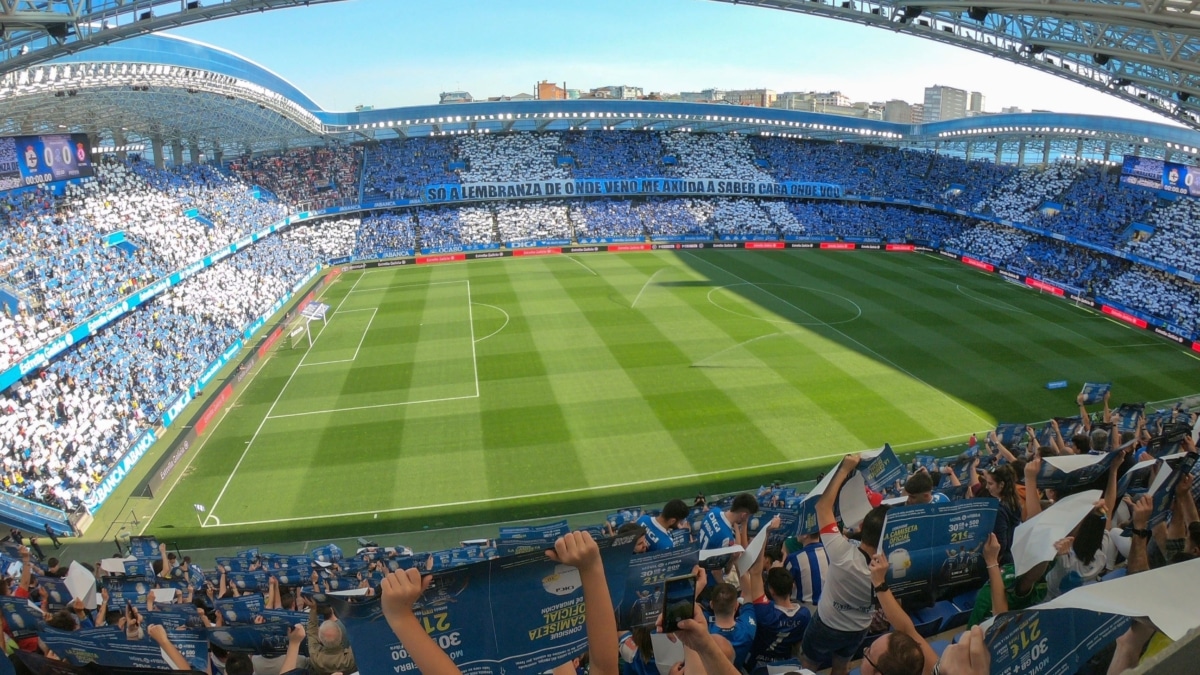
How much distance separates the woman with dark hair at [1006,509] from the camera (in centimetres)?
734

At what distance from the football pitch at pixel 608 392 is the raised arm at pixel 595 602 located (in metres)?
16.8

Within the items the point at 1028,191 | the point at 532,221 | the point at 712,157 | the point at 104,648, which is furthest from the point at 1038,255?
the point at 104,648

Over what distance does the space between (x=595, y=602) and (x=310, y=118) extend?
55.0 metres

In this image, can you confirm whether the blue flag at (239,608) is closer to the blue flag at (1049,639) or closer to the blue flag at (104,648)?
the blue flag at (104,648)

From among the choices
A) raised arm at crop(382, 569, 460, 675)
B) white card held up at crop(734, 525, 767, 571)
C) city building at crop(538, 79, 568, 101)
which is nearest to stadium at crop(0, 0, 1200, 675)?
raised arm at crop(382, 569, 460, 675)

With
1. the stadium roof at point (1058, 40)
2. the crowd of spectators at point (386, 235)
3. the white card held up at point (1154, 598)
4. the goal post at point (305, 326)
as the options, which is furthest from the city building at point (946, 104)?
the white card held up at point (1154, 598)

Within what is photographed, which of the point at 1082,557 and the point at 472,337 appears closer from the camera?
the point at 1082,557

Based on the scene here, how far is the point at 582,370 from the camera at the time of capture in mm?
31047

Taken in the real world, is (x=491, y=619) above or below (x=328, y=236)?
above

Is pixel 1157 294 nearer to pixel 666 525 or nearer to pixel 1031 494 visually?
pixel 1031 494

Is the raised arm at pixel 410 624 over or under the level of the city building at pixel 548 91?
under

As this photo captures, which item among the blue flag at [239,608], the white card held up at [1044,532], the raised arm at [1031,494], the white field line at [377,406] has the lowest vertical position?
the white field line at [377,406]

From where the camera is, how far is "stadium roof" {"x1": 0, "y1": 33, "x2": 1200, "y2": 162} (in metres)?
28.7

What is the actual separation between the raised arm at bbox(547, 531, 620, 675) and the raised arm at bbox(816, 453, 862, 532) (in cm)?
301
